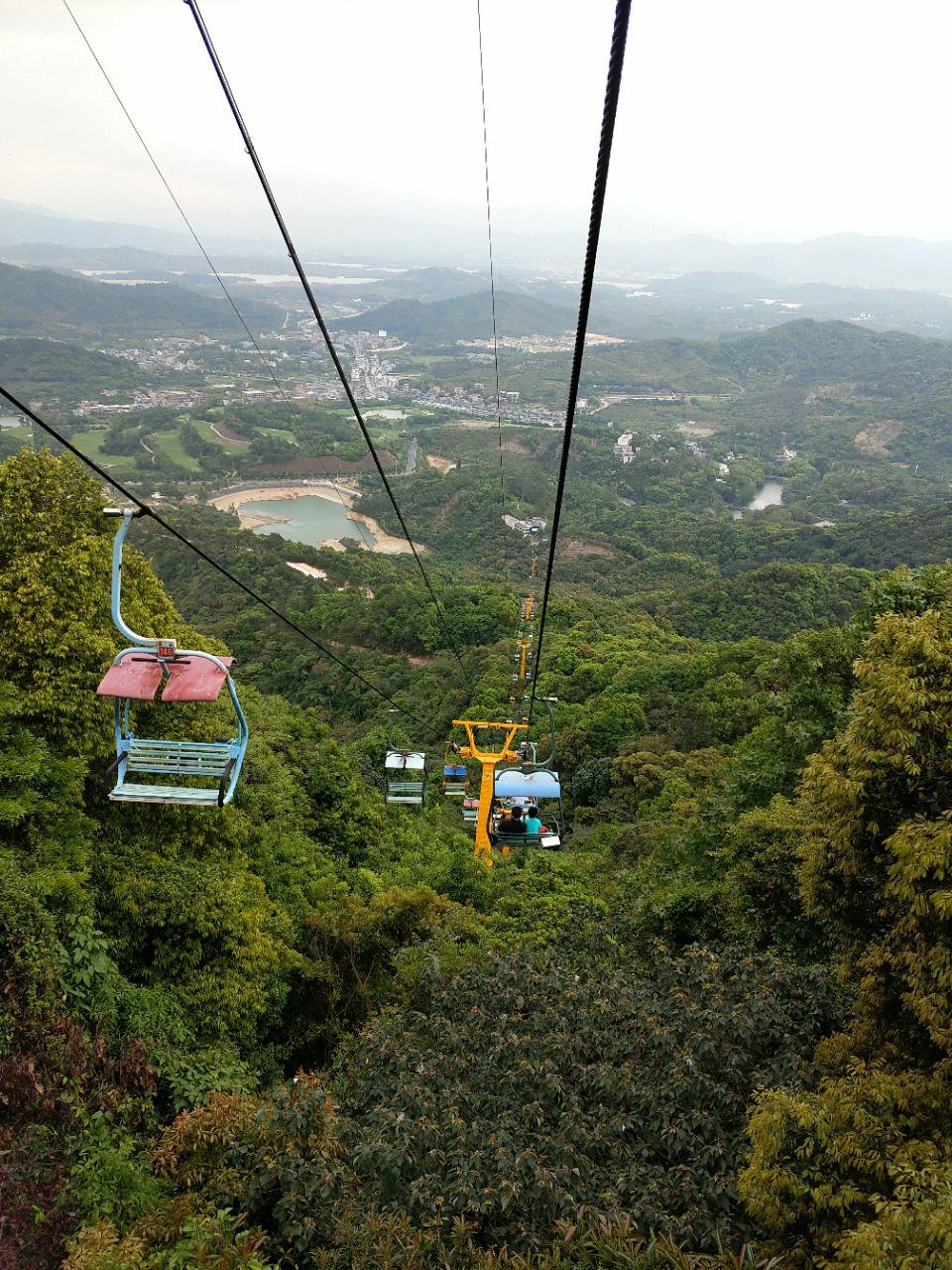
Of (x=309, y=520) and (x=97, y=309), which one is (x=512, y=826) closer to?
(x=309, y=520)

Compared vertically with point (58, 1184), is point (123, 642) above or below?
above

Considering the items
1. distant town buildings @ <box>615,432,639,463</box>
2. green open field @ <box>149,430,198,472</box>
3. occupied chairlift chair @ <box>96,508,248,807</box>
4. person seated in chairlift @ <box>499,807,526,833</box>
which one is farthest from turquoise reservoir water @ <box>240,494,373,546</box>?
occupied chairlift chair @ <box>96,508,248,807</box>

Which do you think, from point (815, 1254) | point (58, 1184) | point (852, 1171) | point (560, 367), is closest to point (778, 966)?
point (852, 1171)

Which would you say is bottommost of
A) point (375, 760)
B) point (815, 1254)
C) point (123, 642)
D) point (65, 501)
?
point (375, 760)

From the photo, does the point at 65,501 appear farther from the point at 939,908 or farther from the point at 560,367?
the point at 560,367

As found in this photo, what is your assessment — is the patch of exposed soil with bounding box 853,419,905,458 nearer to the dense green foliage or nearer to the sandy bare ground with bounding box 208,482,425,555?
the sandy bare ground with bounding box 208,482,425,555

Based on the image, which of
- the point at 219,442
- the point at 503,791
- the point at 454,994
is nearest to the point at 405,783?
the point at 503,791
